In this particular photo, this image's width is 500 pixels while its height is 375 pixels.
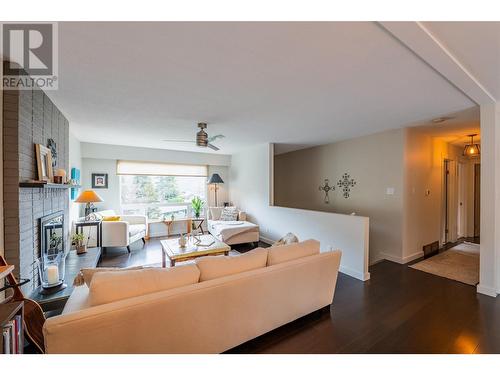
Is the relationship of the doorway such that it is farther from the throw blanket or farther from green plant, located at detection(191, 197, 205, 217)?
green plant, located at detection(191, 197, 205, 217)

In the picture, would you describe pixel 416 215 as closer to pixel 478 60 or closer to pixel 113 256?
pixel 478 60

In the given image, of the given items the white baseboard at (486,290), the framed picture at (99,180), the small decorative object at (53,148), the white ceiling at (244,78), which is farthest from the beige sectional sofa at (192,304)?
the framed picture at (99,180)

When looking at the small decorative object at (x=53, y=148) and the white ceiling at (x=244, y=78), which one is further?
the small decorative object at (x=53, y=148)

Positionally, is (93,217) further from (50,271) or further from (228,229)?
(228,229)

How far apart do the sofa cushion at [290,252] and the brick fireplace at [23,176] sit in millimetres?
2216

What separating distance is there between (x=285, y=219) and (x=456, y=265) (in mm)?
2873

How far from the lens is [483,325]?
77.4 inches

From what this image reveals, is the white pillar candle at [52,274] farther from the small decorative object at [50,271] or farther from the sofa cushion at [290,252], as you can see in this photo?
the sofa cushion at [290,252]

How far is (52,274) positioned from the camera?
2.14 m

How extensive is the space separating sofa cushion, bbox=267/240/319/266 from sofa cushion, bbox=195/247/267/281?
7 cm

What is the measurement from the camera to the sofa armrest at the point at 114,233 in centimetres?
403

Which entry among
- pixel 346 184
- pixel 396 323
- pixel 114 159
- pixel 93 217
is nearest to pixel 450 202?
pixel 346 184
